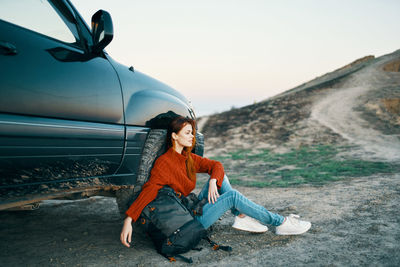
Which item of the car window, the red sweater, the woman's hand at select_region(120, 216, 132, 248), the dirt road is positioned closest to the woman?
the red sweater

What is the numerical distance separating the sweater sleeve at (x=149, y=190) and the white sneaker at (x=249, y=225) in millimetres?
801

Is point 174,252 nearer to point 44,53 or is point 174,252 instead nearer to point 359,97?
point 44,53

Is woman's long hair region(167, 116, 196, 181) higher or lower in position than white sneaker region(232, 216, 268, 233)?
higher

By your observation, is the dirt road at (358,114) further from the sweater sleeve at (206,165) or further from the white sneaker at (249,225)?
the sweater sleeve at (206,165)

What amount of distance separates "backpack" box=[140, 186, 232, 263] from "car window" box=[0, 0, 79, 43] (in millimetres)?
1375

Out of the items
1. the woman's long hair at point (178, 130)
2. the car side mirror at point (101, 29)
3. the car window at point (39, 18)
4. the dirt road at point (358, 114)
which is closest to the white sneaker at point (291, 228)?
the woman's long hair at point (178, 130)

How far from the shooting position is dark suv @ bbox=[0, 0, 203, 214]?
166 cm

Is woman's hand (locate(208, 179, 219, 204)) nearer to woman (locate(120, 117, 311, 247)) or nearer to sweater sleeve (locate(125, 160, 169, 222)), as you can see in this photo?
woman (locate(120, 117, 311, 247))

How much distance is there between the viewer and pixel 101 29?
86.6 inches

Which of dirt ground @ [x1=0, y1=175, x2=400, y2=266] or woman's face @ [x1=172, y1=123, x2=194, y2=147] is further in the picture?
woman's face @ [x1=172, y1=123, x2=194, y2=147]

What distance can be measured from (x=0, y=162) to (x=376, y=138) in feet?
35.6

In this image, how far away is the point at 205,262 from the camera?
7.18ft

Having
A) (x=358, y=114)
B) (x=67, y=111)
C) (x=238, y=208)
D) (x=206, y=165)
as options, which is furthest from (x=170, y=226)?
(x=358, y=114)

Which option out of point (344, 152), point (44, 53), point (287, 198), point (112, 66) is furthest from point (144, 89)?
point (344, 152)
